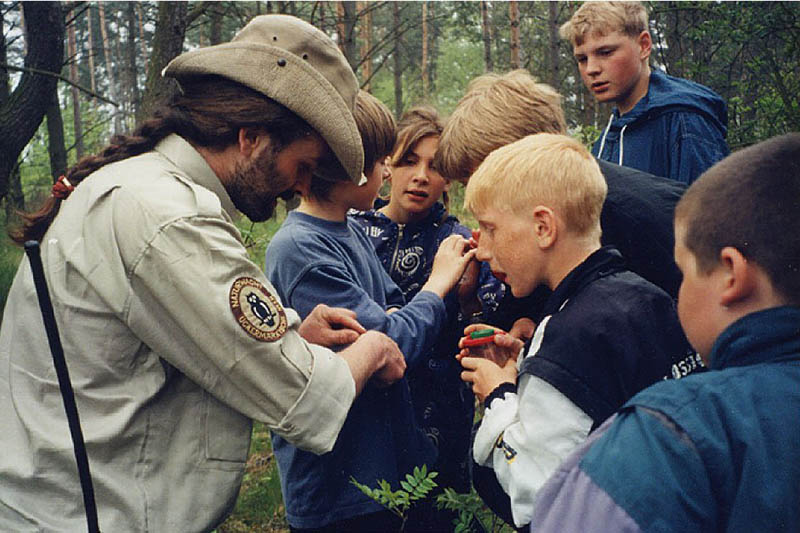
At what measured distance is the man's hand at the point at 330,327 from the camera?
7.93 feet

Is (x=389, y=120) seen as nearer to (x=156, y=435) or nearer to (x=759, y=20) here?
(x=156, y=435)

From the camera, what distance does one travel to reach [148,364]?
1896 millimetres

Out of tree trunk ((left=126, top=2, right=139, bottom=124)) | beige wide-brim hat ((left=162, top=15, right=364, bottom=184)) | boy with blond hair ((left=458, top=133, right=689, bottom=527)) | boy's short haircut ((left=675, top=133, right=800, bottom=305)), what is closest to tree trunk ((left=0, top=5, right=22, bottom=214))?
beige wide-brim hat ((left=162, top=15, right=364, bottom=184))

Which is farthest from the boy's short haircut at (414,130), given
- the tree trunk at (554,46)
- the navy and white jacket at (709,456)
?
the tree trunk at (554,46)

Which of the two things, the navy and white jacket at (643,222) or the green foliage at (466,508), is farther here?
the green foliage at (466,508)

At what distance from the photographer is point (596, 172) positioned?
2.12m

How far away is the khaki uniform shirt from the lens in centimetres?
180

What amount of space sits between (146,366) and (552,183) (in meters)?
1.23

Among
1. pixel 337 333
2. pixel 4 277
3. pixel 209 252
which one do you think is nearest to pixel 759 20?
pixel 337 333

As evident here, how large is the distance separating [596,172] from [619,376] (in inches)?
25.3

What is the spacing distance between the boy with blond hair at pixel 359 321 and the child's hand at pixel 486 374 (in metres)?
0.44

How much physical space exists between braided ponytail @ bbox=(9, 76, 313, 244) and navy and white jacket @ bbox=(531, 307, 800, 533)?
4.82 feet

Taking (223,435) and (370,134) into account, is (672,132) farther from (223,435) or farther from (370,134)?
(223,435)

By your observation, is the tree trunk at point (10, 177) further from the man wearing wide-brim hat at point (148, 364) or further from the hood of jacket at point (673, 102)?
the hood of jacket at point (673, 102)
